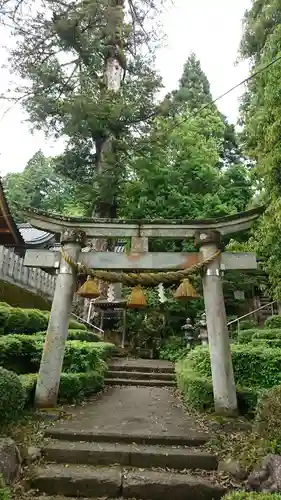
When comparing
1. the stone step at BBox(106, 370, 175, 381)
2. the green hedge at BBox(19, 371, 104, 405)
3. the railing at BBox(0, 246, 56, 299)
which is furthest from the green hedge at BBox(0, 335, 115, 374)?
the railing at BBox(0, 246, 56, 299)

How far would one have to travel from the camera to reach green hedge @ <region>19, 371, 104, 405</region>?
6512mm

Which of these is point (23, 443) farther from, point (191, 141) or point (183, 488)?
point (191, 141)

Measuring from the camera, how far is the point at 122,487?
14.0ft

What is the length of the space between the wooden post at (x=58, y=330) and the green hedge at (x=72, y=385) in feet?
0.60

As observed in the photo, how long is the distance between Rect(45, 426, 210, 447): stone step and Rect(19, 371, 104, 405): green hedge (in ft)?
3.91

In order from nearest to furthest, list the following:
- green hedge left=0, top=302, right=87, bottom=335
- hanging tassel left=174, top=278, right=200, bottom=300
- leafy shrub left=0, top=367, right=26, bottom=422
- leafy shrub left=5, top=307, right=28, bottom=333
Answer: leafy shrub left=0, top=367, right=26, bottom=422
hanging tassel left=174, top=278, right=200, bottom=300
green hedge left=0, top=302, right=87, bottom=335
leafy shrub left=5, top=307, right=28, bottom=333

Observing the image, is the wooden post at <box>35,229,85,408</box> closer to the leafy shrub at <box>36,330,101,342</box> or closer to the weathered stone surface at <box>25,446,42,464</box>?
the weathered stone surface at <box>25,446,42,464</box>

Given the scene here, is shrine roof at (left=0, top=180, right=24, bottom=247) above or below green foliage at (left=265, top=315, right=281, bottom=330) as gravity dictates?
above

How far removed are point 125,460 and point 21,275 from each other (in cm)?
908

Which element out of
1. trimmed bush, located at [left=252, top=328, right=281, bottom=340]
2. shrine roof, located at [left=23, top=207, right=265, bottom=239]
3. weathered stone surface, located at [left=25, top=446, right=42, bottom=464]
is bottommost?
weathered stone surface, located at [left=25, top=446, right=42, bottom=464]

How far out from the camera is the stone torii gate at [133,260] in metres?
6.52

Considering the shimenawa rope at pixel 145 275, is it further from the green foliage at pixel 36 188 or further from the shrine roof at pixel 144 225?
the green foliage at pixel 36 188

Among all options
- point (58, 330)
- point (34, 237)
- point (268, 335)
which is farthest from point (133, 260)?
point (34, 237)

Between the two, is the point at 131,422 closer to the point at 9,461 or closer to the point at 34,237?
the point at 9,461
